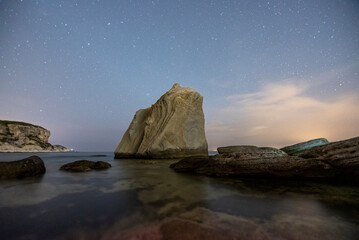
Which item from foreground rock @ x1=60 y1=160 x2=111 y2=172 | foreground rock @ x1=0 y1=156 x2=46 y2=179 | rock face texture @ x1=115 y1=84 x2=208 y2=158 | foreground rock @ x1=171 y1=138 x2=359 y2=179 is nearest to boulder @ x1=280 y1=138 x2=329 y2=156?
foreground rock @ x1=171 y1=138 x2=359 y2=179

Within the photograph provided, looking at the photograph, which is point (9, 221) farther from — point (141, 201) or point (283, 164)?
point (283, 164)

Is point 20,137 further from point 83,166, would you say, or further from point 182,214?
point 182,214

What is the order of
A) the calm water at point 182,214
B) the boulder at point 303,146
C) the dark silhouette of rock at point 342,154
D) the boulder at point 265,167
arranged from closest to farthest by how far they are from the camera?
the calm water at point 182,214, the dark silhouette of rock at point 342,154, the boulder at point 265,167, the boulder at point 303,146

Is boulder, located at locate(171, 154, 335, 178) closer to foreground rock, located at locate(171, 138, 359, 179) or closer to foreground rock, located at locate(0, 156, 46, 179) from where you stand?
foreground rock, located at locate(171, 138, 359, 179)

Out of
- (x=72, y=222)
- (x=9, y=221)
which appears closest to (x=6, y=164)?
(x=9, y=221)

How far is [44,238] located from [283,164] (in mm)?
7253

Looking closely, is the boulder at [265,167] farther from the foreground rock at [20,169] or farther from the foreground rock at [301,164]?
the foreground rock at [20,169]

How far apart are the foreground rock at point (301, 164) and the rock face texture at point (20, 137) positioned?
294ft

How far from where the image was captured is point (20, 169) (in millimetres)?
7020

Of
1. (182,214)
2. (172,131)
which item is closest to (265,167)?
(182,214)

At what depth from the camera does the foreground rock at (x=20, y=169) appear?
22.0 ft

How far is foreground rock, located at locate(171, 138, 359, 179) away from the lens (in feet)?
17.2

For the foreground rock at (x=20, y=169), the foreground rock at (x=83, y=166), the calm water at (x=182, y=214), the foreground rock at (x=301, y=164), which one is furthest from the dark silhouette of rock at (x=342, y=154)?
the foreground rock at (x=20, y=169)

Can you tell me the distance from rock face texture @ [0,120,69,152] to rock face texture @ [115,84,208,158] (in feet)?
232
